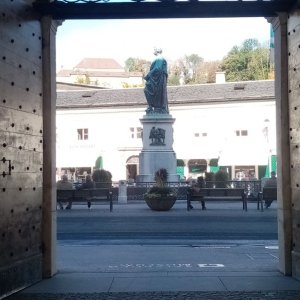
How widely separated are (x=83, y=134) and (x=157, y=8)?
5461 cm

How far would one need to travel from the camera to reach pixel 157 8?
781 cm

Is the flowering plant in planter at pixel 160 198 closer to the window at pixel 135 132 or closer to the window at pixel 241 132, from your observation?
the window at pixel 241 132

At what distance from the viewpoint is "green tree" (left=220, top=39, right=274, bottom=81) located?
271ft

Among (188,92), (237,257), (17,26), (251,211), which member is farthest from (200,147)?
(17,26)

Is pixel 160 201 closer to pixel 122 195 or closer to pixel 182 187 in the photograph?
pixel 122 195

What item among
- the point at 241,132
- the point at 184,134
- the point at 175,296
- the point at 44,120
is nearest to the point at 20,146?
the point at 44,120

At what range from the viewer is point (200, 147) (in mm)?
59562

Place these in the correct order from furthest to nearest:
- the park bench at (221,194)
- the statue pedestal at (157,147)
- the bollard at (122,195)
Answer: the statue pedestal at (157,147), the bollard at (122,195), the park bench at (221,194)

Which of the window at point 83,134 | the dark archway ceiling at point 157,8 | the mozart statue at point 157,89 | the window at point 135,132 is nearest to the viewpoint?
the dark archway ceiling at point 157,8

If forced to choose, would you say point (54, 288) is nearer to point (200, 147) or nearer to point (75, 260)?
point (75, 260)

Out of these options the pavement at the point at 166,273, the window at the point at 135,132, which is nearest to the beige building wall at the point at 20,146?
the pavement at the point at 166,273

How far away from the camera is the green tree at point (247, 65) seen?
82562mm

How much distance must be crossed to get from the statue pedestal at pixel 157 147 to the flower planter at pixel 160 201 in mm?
9618

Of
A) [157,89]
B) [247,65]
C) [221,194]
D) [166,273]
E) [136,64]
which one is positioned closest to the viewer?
[166,273]
